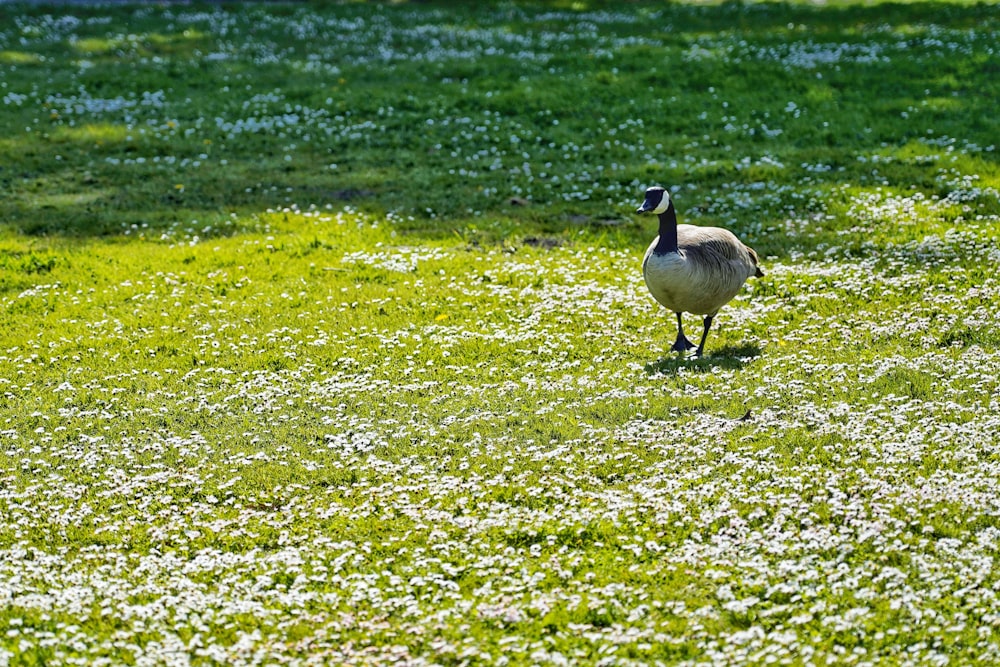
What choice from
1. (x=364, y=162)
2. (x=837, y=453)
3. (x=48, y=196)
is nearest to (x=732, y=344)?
(x=837, y=453)

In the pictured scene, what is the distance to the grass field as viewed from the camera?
7914mm

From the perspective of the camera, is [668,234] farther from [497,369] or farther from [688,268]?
[497,369]

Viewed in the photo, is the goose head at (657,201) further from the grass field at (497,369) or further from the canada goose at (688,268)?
the grass field at (497,369)

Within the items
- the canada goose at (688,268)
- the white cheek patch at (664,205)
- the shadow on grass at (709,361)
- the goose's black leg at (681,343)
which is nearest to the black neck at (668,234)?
the canada goose at (688,268)

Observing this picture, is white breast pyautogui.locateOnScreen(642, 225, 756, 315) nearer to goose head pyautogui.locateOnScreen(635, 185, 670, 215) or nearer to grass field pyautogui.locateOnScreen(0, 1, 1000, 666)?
goose head pyautogui.locateOnScreen(635, 185, 670, 215)

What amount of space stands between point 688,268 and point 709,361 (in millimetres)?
1081

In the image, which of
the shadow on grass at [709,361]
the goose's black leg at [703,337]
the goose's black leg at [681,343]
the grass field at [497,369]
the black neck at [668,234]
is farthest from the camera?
the goose's black leg at [681,343]

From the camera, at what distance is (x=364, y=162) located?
21.5 m

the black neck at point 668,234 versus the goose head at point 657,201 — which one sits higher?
the goose head at point 657,201

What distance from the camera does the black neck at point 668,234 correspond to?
12344 mm

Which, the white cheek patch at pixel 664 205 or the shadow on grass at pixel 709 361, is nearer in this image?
the shadow on grass at pixel 709 361

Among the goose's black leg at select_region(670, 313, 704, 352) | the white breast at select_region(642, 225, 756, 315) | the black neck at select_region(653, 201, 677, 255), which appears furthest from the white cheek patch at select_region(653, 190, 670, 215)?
the goose's black leg at select_region(670, 313, 704, 352)

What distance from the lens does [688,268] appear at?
12211 mm

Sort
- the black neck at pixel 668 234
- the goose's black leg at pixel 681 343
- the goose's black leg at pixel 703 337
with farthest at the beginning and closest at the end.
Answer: the goose's black leg at pixel 681 343, the goose's black leg at pixel 703 337, the black neck at pixel 668 234
